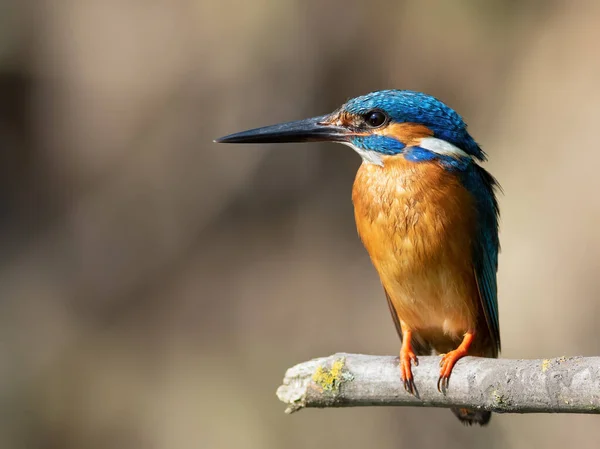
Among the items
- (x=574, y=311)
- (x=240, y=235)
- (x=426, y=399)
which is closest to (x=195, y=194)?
(x=240, y=235)

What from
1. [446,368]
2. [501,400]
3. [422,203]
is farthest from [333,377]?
[422,203]

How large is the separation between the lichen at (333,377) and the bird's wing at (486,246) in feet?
2.01

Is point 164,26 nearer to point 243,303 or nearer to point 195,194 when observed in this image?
point 195,194

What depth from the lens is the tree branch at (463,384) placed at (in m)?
1.87

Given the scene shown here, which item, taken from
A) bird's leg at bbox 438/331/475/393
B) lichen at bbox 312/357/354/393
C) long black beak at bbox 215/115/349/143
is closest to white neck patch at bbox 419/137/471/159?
long black beak at bbox 215/115/349/143

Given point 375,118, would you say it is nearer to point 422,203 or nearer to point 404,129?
point 404,129

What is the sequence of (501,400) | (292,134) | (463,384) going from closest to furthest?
(501,400), (463,384), (292,134)

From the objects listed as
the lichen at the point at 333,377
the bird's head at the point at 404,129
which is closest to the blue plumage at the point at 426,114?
the bird's head at the point at 404,129

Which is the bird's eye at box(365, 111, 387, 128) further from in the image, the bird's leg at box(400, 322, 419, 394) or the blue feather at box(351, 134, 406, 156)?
the bird's leg at box(400, 322, 419, 394)

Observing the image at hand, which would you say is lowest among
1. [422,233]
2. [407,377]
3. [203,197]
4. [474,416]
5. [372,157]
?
[474,416]

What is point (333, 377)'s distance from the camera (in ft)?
7.66

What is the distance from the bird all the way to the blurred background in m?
2.14

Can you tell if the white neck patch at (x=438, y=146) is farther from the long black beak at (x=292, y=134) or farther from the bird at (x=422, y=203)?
the long black beak at (x=292, y=134)

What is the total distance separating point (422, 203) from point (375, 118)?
0.33 m
